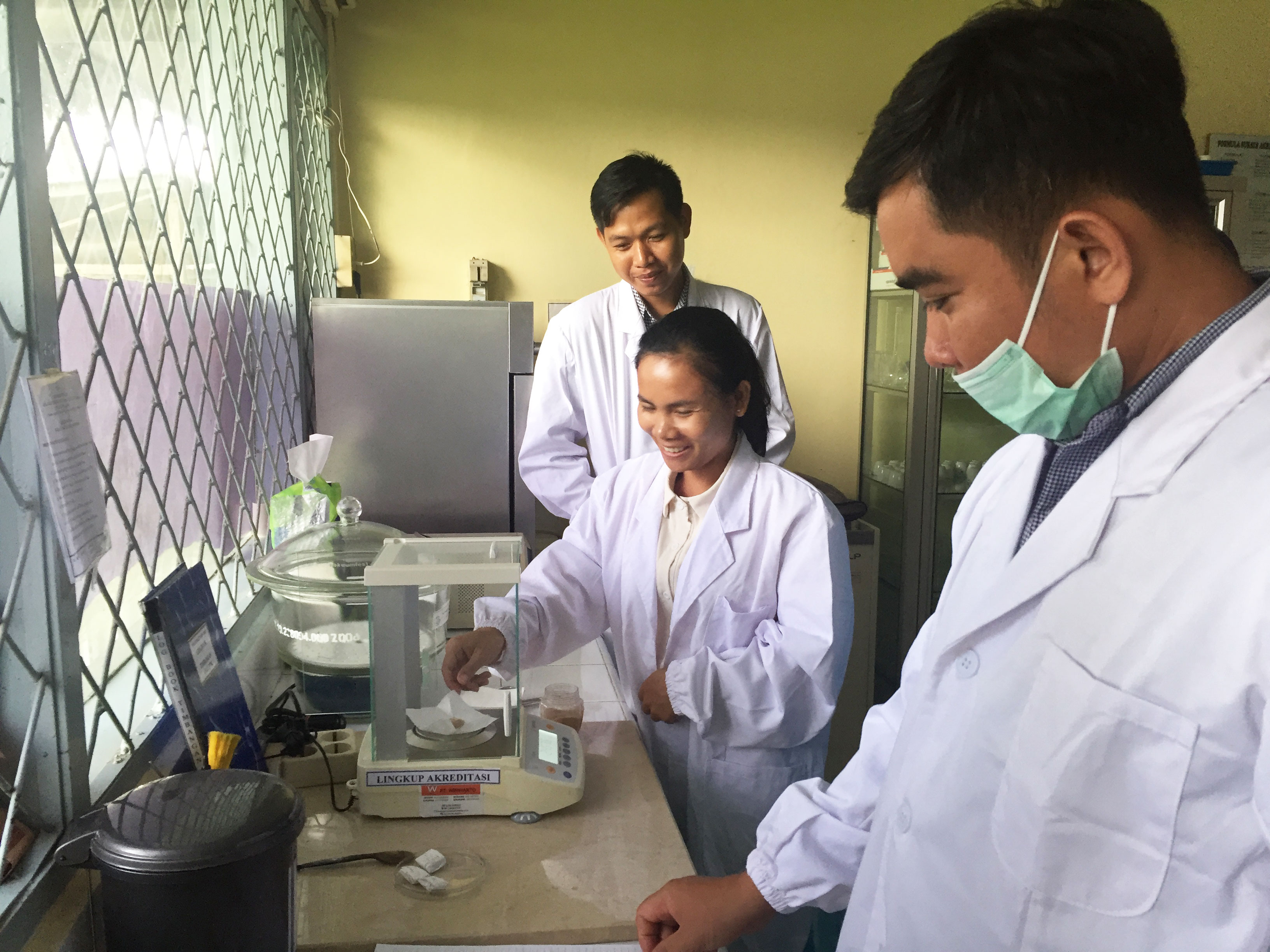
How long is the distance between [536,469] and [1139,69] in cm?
177

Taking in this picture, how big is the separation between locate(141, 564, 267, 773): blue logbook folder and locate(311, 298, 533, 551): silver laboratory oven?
1054 millimetres

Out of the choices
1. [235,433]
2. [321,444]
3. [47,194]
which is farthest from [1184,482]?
[321,444]

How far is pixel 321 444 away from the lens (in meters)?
1.97

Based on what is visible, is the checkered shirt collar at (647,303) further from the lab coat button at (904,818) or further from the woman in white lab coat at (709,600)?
the lab coat button at (904,818)

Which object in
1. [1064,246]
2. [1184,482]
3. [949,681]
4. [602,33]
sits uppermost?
[602,33]

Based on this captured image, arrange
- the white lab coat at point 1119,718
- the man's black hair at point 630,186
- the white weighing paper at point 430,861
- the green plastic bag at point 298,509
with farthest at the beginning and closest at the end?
the man's black hair at point 630,186
the green plastic bag at point 298,509
the white weighing paper at point 430,861
the white lab coat at point 1119,718

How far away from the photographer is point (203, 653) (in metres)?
1.09

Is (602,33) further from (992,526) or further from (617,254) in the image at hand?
(992,526)

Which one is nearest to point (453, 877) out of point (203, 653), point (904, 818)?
point (203, 653)

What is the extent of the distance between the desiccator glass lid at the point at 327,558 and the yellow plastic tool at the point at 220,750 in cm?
40

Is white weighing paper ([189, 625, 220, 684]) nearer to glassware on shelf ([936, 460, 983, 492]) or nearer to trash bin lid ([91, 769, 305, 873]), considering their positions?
trash bin lid ([91, 769, 305, 873])

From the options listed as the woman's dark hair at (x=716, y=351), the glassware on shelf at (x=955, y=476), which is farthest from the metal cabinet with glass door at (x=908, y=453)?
the woman's dark hair at (x=716, y=351)

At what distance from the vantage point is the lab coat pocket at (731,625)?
1649 mm

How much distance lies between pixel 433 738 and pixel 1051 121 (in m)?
0.97
